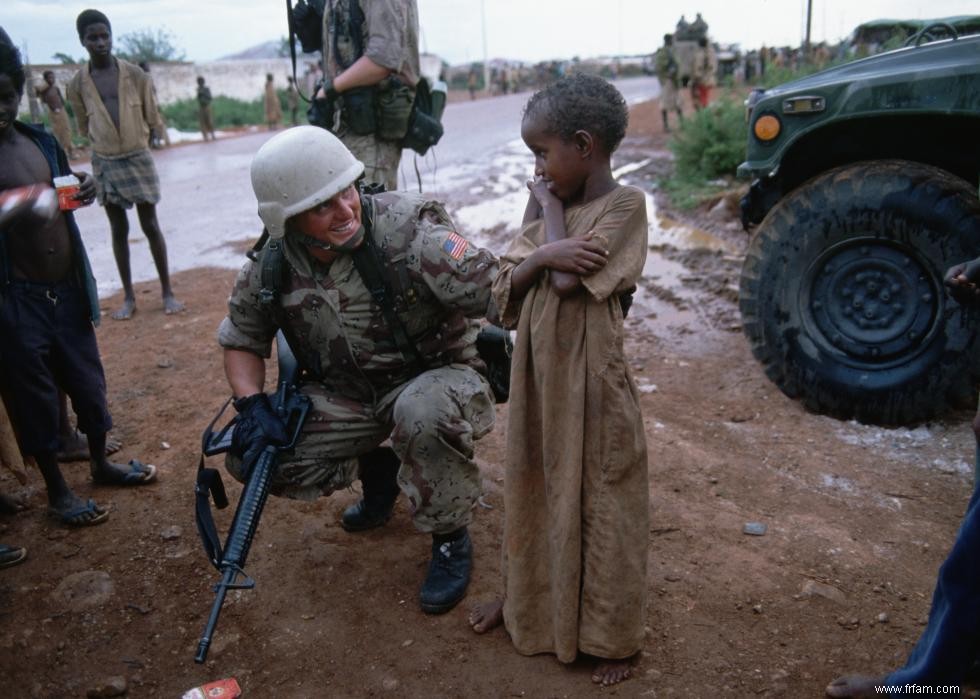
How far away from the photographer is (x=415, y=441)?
253cm

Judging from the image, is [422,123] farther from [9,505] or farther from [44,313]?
[9,505]

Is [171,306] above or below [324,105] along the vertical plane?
below

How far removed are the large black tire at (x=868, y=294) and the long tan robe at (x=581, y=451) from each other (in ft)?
6.39

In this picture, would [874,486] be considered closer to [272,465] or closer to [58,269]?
[272,465]

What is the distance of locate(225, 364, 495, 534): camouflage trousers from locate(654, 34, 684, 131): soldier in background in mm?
12506

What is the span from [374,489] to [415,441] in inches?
23.6

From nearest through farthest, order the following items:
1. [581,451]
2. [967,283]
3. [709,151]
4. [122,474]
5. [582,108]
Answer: [582,108], [581,451], [967,283], [122,474], [709,151]

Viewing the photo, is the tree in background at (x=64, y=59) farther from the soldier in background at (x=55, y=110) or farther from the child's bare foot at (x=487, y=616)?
the child's bare foot at (x=487, y=616)

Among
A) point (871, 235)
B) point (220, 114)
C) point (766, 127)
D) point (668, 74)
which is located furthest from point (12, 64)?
point (220, 114)

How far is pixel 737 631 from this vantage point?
7.72 ft

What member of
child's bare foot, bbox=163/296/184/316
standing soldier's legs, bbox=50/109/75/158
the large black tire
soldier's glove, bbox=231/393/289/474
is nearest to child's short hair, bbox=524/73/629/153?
soldier's glove, bbox=231/393/289/474

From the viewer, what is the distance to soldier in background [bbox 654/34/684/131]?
1439 cm

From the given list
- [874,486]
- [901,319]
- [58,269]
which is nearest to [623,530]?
[874,486]

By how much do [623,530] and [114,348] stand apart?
406 cm
